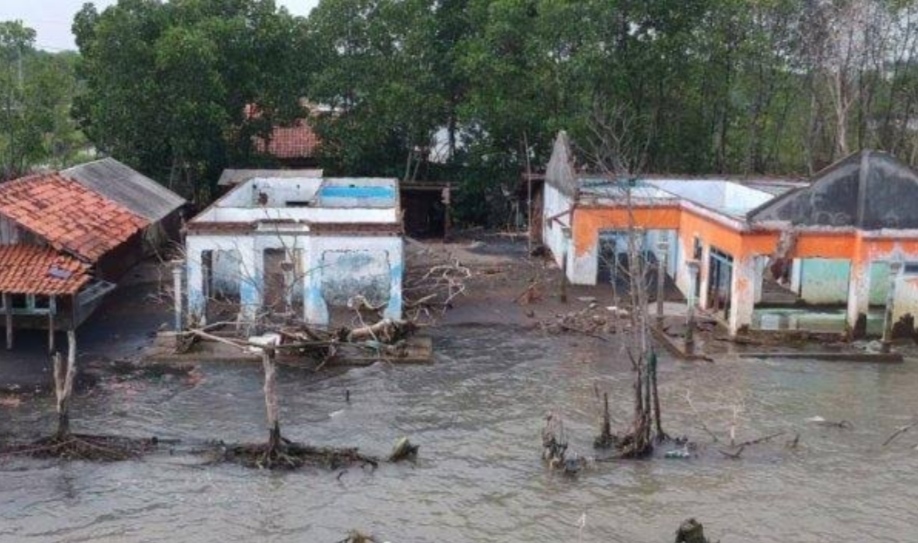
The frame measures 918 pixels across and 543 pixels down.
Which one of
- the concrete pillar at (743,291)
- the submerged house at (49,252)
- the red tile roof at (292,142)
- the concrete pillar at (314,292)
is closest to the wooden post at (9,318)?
the submerged house at (49,252)

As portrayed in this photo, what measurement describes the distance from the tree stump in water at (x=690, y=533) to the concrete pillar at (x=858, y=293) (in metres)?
12.6

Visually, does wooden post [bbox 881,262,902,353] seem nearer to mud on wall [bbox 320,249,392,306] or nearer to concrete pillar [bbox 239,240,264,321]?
mud on wall [bbox 320,249,392,306]

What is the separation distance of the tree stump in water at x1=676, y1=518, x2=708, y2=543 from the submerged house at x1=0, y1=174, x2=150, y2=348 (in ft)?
42.9

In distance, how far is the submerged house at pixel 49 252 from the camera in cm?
2155

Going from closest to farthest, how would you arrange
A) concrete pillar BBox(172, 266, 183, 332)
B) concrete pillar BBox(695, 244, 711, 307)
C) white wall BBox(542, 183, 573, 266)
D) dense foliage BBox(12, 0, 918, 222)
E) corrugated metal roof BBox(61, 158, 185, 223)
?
concrete pillar BBox(172, 266, 183, 332) → concrete pillar BBox(695, 244, 711, 307) → corrugated metal roof BBox(61, 158, 185, 223) → white wall BBox(542, 183, 573, 266) → dense foliage BBox(12, 0, 918, 222)

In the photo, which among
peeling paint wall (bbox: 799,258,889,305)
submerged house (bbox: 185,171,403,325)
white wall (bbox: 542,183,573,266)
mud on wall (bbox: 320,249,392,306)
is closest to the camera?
submerged house (bbox: 185,171,403,325)

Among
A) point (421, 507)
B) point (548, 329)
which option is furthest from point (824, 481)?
point (548, 329)

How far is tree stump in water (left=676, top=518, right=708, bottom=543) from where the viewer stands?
13.8 metres

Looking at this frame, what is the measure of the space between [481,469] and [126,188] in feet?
59.2

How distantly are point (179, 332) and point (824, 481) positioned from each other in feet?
45.4

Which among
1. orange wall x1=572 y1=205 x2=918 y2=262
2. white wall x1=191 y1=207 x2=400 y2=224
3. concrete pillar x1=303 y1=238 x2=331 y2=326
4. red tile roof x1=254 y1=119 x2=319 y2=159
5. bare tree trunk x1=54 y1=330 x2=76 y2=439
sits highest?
red tile roof x1=254 y1=119 x2=319 y2=159

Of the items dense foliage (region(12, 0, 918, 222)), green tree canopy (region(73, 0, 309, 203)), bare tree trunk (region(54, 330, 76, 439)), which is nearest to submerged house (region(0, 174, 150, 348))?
bare tree trunk (region(54, 330, 76, 439))

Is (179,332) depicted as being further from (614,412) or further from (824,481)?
(824,481)

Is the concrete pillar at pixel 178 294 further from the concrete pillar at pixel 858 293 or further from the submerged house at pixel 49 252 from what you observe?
the concrete pillar at pixel 858 293
